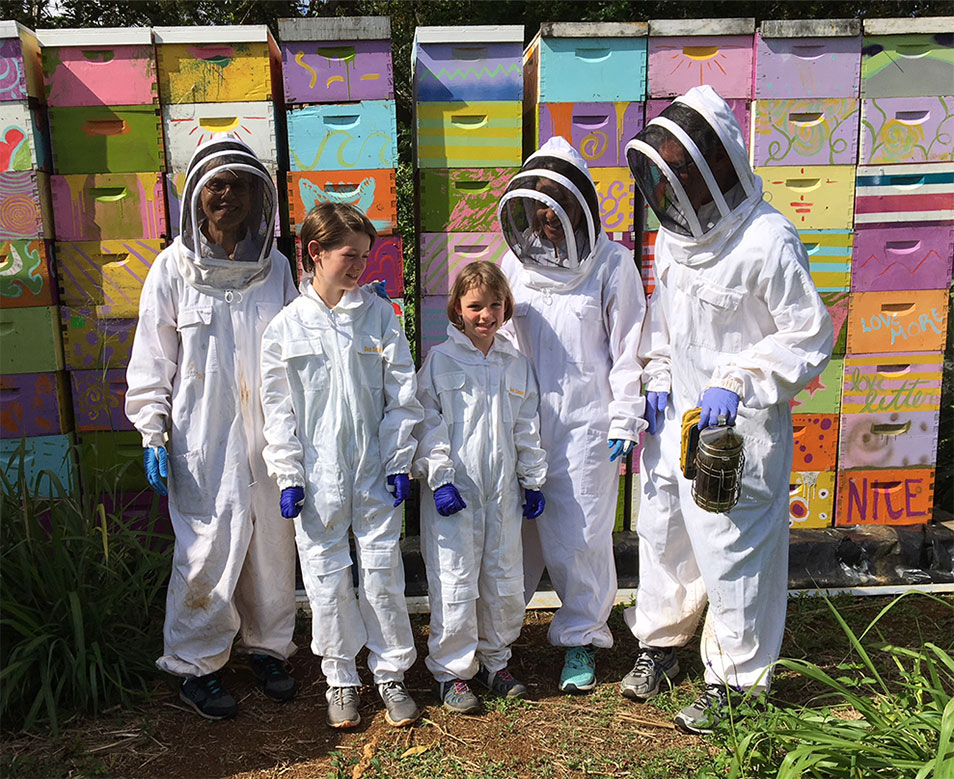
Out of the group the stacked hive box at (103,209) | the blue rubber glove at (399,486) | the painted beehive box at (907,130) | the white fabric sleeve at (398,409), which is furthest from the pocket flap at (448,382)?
the painted beehive box at (907,130)

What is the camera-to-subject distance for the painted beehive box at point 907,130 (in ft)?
14.0

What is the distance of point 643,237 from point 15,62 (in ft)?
10.7

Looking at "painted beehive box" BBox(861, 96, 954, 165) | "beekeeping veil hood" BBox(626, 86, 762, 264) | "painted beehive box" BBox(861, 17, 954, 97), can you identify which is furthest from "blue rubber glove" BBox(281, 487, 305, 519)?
"painted beehive box" BBox(861, 17, 954, 97)

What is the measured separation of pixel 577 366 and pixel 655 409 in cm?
37

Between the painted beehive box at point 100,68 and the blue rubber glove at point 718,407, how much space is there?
3104 millimetres

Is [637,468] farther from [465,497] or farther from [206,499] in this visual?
[206,499]

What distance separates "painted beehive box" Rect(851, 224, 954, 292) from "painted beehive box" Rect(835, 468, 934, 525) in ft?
3.44

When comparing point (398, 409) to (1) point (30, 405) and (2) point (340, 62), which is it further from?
(1) point (30, 405)

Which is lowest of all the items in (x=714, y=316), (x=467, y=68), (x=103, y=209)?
(x=714, y=316)

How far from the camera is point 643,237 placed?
438 centimetres

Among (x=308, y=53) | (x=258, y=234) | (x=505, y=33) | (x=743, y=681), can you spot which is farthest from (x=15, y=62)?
(x=743, y=681)

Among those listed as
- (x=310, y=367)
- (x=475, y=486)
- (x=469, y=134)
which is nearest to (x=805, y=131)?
(x=469, y=134)

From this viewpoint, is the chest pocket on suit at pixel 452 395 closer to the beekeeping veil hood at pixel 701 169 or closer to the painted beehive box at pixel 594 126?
the beekeeping veil hood at pixel 701 169

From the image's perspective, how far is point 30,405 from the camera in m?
4.09
